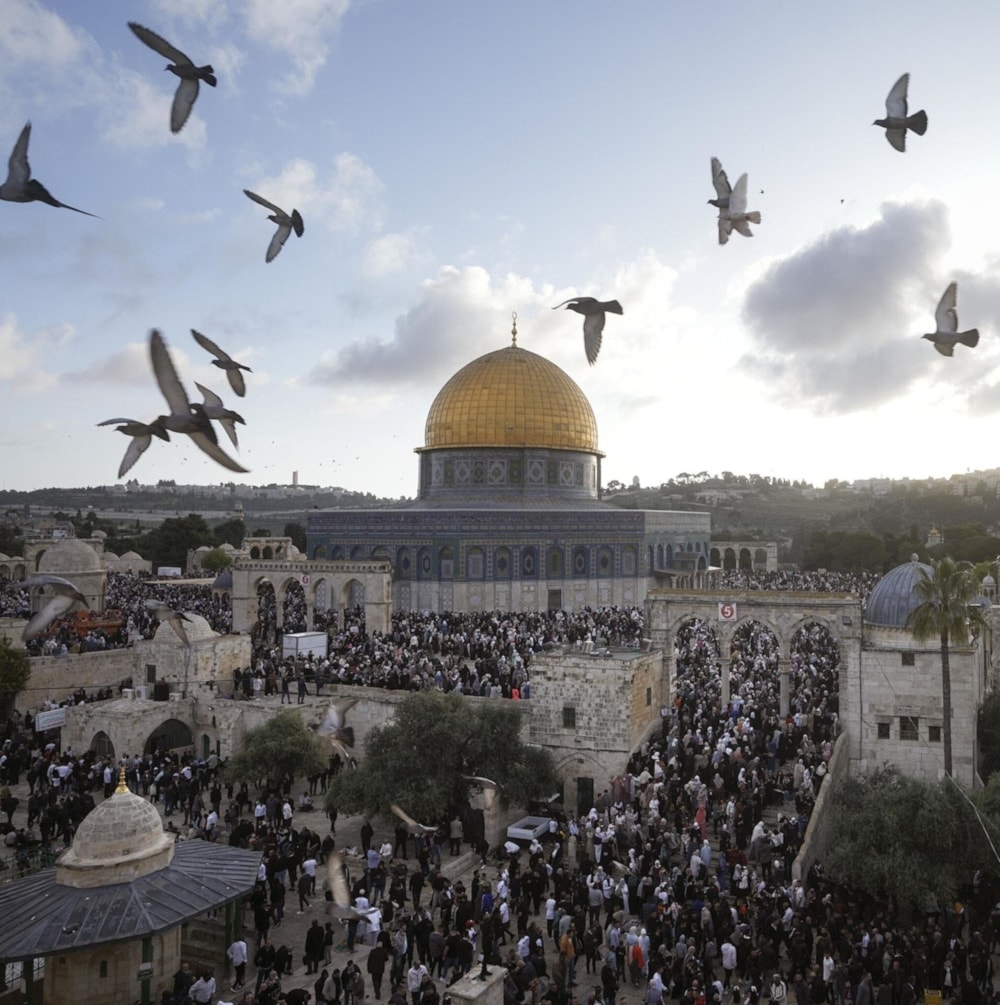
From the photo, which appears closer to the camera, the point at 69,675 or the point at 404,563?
the point at 69,675

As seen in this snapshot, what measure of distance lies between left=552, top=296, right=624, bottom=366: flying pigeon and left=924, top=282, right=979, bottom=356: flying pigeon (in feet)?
9.18

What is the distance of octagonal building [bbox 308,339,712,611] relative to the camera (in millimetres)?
35062

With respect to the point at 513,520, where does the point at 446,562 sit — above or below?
below

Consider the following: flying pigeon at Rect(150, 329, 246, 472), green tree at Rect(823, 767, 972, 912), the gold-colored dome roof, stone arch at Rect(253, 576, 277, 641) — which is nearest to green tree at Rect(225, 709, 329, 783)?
green tree at Rect(823, 767, 972, 912)

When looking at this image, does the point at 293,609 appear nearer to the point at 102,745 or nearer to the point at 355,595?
the point at 355,595

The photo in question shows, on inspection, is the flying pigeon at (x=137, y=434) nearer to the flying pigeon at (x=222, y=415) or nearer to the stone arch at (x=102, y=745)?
the flying pigeon at (x=222, y=415)

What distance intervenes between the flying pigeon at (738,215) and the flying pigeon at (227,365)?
442cm

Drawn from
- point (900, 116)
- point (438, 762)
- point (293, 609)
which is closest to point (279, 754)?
point (438, 762)

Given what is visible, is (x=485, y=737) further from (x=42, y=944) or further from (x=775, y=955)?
(x=42, y=944)

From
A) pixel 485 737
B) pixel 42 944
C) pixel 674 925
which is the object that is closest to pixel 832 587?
pixel 485 737

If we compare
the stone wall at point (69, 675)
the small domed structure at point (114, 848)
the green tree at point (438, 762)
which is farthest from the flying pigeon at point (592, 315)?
the stone wall at point (69, 675)

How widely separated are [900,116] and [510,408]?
32031 mm

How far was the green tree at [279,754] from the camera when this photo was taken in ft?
60.9

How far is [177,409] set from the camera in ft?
18.8
